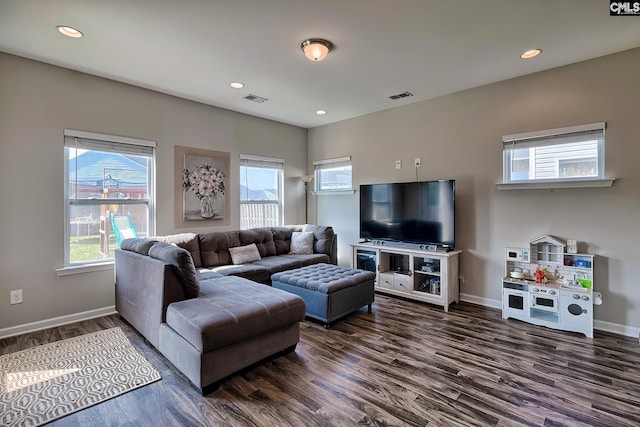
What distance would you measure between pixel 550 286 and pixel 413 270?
4.67 ft

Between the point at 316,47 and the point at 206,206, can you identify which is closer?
the point at 316,47

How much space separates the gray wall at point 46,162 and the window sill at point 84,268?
1.9 inches

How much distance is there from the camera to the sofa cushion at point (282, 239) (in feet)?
15.9

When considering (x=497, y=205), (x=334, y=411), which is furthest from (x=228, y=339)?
(x=497, y=205)

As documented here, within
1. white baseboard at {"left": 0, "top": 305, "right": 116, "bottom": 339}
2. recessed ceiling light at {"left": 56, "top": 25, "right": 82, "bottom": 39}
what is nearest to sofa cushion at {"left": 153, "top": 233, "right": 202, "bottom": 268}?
white baseboard at {"left": 0, "top": 305, "right": 116, "bottom": 339}

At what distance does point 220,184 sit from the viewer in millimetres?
4590

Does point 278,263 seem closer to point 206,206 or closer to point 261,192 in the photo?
point 206,206

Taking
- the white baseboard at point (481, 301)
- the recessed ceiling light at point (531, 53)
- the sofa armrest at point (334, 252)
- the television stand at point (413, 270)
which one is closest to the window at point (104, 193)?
the sofa armrest at point (334, 252)

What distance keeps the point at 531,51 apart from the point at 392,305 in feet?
9.95

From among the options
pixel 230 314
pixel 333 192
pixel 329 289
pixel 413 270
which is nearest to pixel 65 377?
pixel 230 314

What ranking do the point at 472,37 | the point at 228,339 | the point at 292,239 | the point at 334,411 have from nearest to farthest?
the point at 334,411 → the point at 228,339 → the point at 472,37 → the point at 292,239

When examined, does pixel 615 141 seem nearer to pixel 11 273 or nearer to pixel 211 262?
pixel 211 262

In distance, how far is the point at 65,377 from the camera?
225 centimetres

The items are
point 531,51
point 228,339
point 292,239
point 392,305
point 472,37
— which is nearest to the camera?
point 228,339
